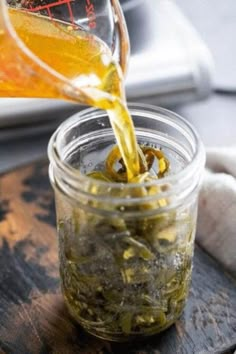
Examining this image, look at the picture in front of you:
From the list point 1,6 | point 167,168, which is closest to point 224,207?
point 167,168

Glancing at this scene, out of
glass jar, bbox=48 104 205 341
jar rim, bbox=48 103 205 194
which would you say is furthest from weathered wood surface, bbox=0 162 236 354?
jar rim, bbox=48 103 205 194

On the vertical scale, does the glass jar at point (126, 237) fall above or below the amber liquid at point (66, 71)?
below

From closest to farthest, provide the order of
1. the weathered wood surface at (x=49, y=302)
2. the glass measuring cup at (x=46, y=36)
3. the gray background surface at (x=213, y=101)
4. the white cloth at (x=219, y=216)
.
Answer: the glass measuring cup at (x=46, y=36)
the weathered wood surface at (x=49, y=302)
the white cloth at (x=219, y=216)
the gray background surface at (x=213, y=101)

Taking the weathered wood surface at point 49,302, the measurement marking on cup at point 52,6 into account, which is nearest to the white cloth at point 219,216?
the weathered wood surface at point 49,302

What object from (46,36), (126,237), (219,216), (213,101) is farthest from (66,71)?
(213,101)

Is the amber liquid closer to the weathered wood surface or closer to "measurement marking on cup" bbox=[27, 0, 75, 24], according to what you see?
"measurement marking on cup" bbox=[27, 0, 75, 24]

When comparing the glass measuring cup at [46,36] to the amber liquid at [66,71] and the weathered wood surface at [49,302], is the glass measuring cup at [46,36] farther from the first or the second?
the weathered wood surface at [49,302]

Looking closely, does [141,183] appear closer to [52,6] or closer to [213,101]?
[52,6]
